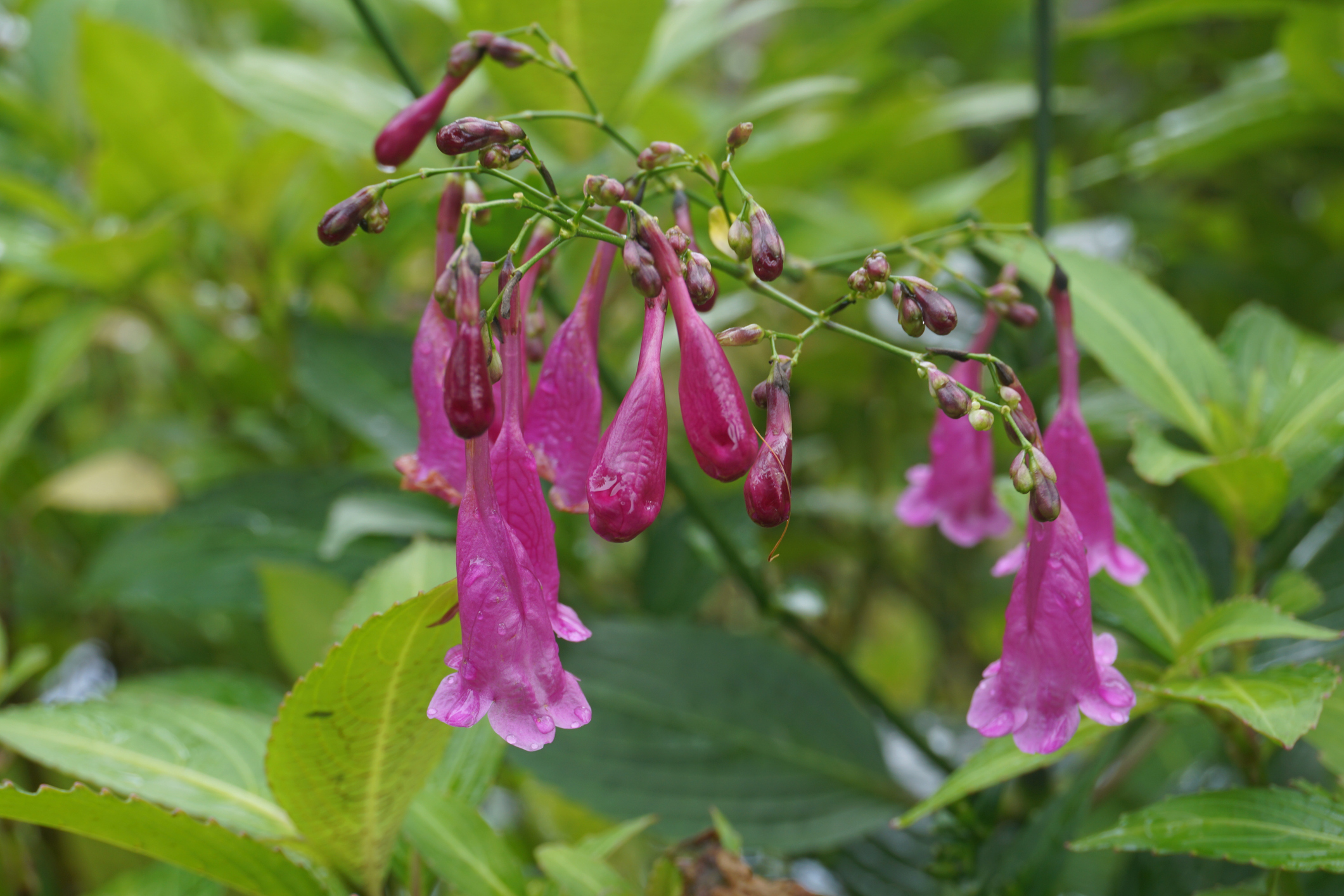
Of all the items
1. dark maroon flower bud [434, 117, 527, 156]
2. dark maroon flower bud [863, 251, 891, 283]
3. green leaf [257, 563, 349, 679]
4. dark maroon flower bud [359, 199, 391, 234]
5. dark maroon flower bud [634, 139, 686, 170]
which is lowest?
green leaf [257, 563, 349, 679]

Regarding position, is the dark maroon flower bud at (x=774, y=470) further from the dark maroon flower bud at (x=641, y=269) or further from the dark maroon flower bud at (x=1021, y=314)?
the dark maroon flower bud at (x=1021, y=314)

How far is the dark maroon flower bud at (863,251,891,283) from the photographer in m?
0.69

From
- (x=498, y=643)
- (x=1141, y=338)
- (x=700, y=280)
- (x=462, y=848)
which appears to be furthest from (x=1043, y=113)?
(x=462, y=848)

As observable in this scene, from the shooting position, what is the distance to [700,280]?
65 centimetres

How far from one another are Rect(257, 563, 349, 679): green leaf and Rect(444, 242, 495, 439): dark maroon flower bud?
701mm

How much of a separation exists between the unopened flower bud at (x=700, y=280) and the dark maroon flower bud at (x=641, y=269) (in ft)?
0.07

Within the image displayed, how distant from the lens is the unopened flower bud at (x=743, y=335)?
0.68 m

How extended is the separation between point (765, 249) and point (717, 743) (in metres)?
0.74

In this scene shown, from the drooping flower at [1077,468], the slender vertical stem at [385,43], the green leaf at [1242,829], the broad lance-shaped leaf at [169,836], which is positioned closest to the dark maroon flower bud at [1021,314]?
the drooping flower at [1077,468]

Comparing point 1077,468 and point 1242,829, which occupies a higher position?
point 1077,468

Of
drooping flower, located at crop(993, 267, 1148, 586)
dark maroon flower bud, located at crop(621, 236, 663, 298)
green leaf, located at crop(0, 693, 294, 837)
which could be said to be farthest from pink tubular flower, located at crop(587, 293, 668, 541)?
green leaf, located at crop(0, 693, 294, 837)

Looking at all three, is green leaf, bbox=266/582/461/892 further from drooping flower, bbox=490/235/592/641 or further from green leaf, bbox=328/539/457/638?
green leaf, bbox=328/539/457/638

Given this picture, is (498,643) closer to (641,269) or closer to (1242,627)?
(641,269)

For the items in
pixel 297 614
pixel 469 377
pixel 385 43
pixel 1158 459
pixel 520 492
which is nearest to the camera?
pixel 469 377
